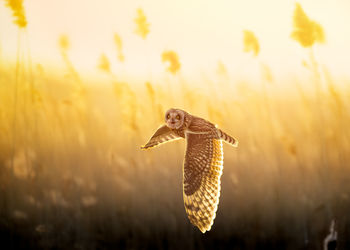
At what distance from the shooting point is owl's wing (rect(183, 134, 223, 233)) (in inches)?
128

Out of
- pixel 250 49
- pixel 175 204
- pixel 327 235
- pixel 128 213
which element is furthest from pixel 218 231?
pixel 250 49

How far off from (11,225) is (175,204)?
7.98 ft

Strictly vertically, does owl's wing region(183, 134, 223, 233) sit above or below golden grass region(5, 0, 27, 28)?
below

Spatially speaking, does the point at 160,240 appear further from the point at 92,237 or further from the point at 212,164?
the point at 212,164

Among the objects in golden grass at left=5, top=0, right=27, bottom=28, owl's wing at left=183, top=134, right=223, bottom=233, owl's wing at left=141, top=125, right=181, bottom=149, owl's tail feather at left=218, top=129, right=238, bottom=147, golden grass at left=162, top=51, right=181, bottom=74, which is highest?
golden grass at left=5, top=0, right=27, bottom=28

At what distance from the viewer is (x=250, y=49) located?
14.9 feet

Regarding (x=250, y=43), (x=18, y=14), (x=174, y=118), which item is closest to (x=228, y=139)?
(x=174, y=118)

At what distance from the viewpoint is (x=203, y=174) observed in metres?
3.29

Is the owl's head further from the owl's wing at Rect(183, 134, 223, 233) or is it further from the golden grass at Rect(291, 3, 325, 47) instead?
the golden grass at Rect(291, 3, 325, 47)

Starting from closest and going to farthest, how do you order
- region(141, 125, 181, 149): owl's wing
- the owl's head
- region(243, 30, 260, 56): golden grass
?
1. the owl's head
2. region(141, 125, 181, 149): owl's wing
3. region(243, 30, 260, 56): golden grass

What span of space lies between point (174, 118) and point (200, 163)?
0.53 metres

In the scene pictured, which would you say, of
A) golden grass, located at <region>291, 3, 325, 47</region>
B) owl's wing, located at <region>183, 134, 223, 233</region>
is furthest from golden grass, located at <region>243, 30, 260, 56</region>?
owl's wing, located at <region>183, 134, 223, 233</region>

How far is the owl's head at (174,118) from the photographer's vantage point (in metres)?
3.03

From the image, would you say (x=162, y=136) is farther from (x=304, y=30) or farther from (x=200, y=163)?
(x=304, y=30)
